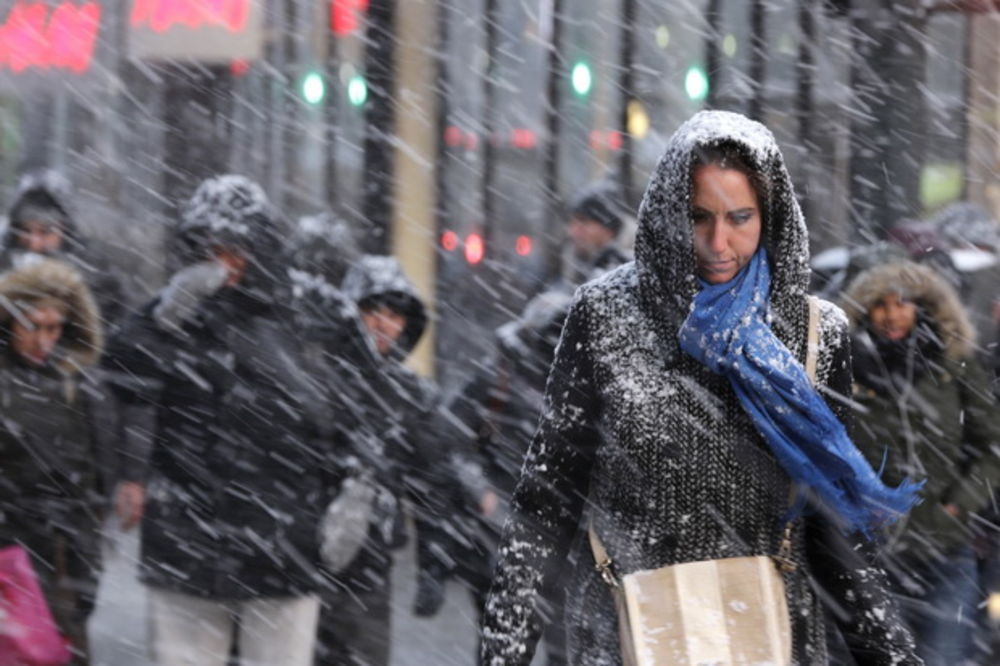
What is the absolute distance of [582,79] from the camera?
1331cm

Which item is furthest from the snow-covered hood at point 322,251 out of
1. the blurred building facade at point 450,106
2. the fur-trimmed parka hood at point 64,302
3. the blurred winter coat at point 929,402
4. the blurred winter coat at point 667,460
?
the blurred winter coat at point 667,460

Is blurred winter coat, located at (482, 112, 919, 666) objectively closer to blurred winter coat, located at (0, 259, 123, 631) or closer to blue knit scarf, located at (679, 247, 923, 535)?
blue knit scarf, located at (679, 247, 923, 535)

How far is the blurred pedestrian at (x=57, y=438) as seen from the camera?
19.5ft

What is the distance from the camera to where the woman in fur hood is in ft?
20.1

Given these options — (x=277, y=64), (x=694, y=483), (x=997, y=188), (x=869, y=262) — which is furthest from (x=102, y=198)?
(x=694, y=483)

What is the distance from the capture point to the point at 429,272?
13078mm

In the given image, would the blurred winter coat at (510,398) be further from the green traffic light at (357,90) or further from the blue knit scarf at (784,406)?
the green traffic light at (357,90)

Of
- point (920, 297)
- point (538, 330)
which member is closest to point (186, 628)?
point (538, 330)

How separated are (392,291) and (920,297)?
202 centimetres

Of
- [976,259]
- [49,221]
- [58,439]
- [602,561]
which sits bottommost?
[602,561]

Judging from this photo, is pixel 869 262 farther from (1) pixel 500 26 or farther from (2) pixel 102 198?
(2) pixel 102 198

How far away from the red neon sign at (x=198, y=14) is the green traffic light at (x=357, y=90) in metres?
2.82

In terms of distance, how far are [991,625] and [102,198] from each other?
11327mm

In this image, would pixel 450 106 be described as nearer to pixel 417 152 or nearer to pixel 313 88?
pixel 417 152
